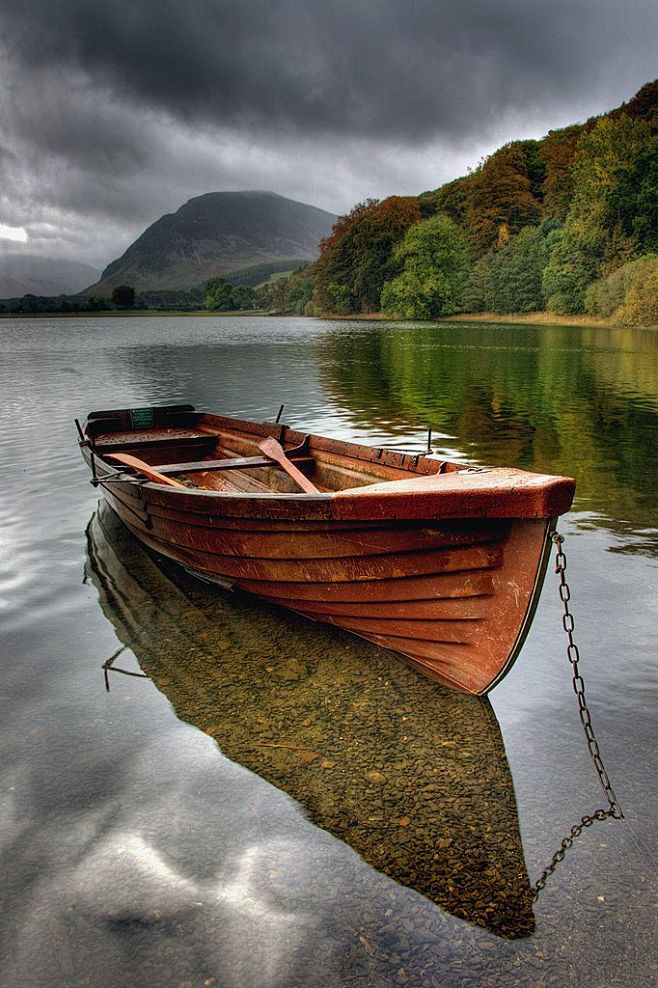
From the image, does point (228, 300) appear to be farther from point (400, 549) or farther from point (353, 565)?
point (400, 549)

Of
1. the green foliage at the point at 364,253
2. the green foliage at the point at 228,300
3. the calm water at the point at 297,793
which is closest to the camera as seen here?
the calm water at the point at 297,793

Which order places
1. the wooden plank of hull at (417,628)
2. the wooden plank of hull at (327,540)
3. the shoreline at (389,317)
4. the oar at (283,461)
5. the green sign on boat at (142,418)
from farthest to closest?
1. the shoreline at (389,317)
2. the green sign on boat at (142,418)
3. the oar at (283,461)
4. the wooden plank of hull at (417,628)
5. the wooden plank of hull at (327,540)

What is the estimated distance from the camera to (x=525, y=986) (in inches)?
112

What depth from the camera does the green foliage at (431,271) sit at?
90.2m

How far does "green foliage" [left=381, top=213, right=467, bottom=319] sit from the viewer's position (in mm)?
90250

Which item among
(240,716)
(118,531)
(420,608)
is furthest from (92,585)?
(420,608)

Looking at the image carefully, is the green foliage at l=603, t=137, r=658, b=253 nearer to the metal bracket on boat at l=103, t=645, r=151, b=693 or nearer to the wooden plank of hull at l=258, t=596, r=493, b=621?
the wooden plank of hull at l=258, t=596, r=493, b=621

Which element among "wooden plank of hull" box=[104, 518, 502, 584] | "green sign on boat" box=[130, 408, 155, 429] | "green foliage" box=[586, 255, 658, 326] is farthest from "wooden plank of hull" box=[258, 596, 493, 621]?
"green foliage" box=[586, 255, 658, 326]

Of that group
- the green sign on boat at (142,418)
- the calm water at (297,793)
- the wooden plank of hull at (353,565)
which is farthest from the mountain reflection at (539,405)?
the green sign on boat at (142,418)

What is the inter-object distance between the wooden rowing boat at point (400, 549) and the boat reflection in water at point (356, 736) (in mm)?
323

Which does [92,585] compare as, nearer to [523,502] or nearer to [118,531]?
[118,531]

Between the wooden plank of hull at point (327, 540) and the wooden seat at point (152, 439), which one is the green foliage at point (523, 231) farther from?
the wooden plank of hull at point (327, 540)

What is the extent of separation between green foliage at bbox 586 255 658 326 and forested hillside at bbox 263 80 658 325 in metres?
0.11

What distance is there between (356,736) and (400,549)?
1.32 meters
